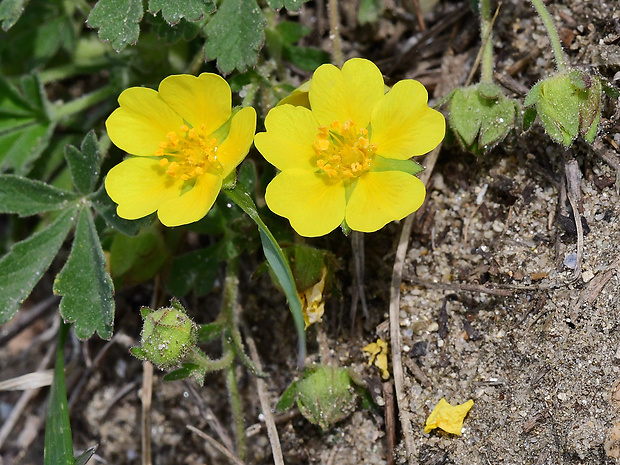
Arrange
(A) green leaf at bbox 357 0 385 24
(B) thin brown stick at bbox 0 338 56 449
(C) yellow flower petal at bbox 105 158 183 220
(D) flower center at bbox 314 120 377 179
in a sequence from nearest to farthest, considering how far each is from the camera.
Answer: (D) flower center at bbox 314 120 377 179 → (C) yellow flower petal at bbox 105 158 183 220 → (A) green leaf at bbox 357 0 385 24 → (B) thin brown stick at bbox 0 338 56 449

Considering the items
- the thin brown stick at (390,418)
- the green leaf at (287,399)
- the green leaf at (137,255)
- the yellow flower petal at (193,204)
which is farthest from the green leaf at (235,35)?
the thin brown stick at (390,418)

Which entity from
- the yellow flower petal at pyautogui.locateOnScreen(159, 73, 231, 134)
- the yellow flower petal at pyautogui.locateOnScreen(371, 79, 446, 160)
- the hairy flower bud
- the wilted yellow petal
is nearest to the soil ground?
the wilted yellow petal

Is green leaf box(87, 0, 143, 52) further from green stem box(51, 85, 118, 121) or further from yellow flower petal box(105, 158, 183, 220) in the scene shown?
green stem box(51, 85, 118, 121)

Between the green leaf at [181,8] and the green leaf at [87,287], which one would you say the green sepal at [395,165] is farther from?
the green leaf at [87,287]

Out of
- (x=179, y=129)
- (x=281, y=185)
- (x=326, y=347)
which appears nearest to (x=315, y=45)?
(x=179, y=129)

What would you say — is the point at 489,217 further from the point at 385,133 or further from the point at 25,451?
the point at 25,451

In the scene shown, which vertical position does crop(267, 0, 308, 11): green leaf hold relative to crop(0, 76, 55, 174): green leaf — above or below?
above
